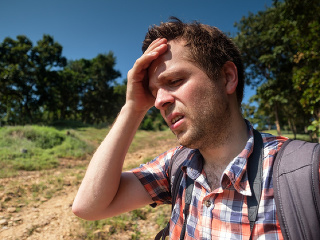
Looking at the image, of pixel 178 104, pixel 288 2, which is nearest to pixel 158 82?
pixel 178 104

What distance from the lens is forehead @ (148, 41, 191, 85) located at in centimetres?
153

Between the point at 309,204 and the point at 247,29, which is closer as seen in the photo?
the point at 309,204

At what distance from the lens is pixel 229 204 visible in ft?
4.06

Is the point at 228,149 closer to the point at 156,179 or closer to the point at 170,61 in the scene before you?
the point at 156,179

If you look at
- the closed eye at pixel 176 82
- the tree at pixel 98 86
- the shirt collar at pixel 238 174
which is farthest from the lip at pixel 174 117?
the tree at pixel 98 86

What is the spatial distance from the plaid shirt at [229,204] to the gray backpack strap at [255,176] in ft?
0.07

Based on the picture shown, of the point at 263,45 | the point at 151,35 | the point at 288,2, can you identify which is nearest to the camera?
the point at 151,35

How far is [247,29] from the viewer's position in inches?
570

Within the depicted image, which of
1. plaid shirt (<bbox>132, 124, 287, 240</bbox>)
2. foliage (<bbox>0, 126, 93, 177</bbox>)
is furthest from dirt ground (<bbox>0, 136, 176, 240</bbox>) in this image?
plaid shirt (<bbox>132, 124, 287, 240</bbox>)

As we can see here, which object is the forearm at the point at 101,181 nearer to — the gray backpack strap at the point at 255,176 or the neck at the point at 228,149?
the neck at the point at 228,149

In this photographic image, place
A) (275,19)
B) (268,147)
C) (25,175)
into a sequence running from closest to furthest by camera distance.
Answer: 1. (268,147)
2. (25,175)
3. (275,19)

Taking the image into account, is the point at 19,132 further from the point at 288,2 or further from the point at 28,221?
the point at 288,2

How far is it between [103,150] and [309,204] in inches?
54.2

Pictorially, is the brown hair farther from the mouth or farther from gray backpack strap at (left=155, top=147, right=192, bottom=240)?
gray backpack strap at (left=155, top=147, right=192, bottom=240)
